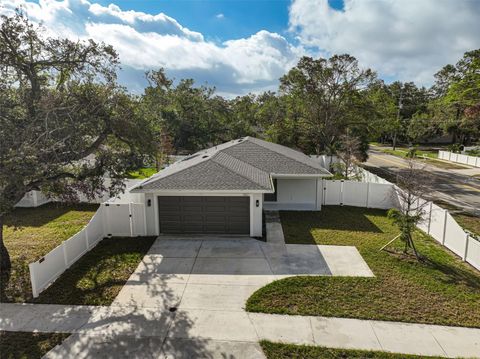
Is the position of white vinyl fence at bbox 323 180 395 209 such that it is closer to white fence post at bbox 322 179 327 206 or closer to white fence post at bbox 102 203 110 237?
white fence post at bbox 322 179 327 206

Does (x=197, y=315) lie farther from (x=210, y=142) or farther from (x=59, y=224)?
(x=210, y=142)

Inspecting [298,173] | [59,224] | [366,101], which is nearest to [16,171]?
[59,224]

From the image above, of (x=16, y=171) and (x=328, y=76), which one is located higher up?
(x=328, y=76)

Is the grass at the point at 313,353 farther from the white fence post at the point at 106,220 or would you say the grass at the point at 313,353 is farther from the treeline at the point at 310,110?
the treeline at the point at 310,110

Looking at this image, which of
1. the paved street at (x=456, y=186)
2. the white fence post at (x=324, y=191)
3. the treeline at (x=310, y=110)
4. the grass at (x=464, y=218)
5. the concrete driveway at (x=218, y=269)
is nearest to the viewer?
the concrete driveway at (x=218, y=269)

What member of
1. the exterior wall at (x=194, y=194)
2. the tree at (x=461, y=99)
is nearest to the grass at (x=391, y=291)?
the exterior wall at (x=194, y=194)
